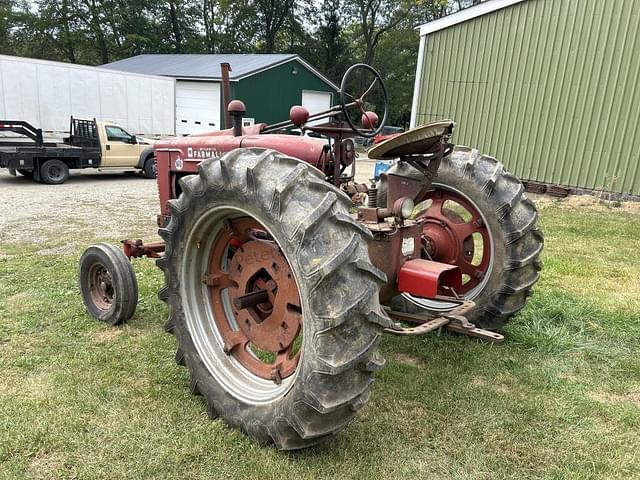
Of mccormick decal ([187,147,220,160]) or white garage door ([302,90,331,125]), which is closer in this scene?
mccormick decal ([187,147,220,160])

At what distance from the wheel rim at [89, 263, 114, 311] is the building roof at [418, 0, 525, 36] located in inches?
429

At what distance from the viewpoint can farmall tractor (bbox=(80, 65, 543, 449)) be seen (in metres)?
2.13

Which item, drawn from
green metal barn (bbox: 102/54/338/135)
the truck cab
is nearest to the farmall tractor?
the truck cab

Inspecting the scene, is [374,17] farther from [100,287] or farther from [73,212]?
[100,287]

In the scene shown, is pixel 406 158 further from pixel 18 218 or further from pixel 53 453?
pixel 18 218

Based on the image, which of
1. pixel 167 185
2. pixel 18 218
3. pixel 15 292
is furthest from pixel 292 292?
pixel 18 218

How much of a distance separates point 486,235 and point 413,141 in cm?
113

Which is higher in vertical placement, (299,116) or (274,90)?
(274,90)

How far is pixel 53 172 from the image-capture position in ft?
42.7

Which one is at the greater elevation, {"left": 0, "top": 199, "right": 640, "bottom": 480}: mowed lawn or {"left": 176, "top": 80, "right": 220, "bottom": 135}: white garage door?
{"left": 176, "top": 80, "right": 220, "bottom": 135}: white garage door

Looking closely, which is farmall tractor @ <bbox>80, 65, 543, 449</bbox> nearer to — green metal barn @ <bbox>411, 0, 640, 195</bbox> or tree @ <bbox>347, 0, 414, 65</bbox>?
green metal barn @ <bbox>411, 0, 640, 195</bbox>

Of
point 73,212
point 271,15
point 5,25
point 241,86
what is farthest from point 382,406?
point 5,25

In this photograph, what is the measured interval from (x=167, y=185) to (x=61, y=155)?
10.6 m

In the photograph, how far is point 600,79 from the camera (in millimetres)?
10289
